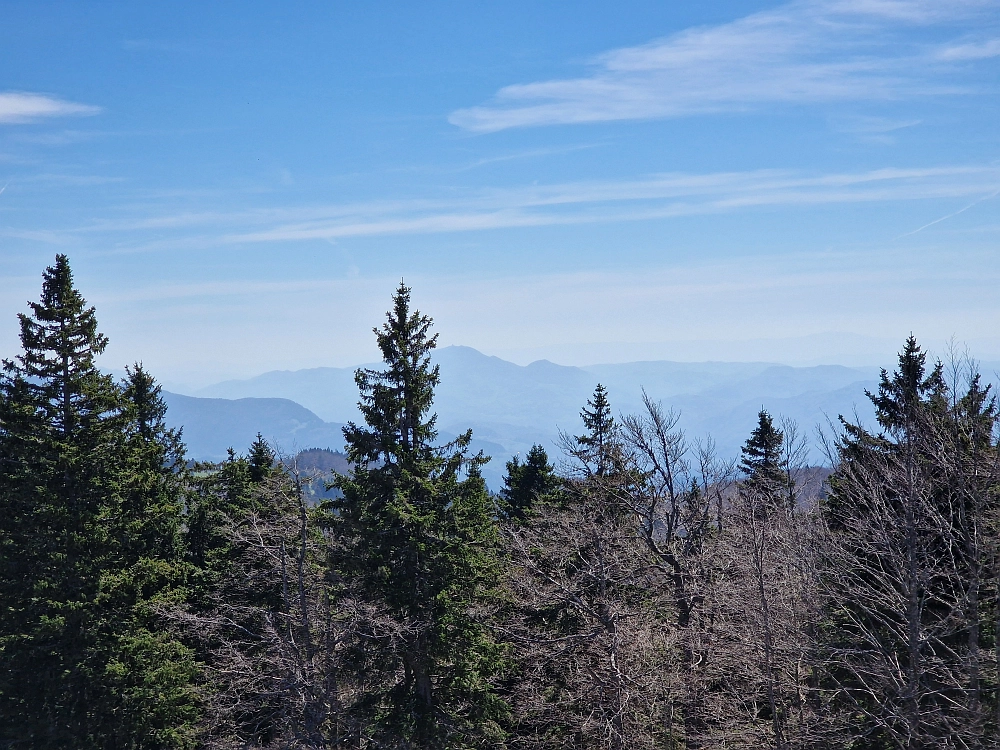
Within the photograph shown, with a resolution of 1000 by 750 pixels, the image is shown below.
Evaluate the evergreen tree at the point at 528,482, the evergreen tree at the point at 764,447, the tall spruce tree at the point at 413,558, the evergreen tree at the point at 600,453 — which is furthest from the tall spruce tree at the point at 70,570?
the evergreen tree at the point at 764,447

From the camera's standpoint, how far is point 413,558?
20.1 metres

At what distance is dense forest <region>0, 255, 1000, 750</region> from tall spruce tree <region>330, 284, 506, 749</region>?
0.21ft

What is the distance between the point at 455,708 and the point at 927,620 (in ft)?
39.3

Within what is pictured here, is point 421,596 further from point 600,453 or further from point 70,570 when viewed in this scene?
point 70,570

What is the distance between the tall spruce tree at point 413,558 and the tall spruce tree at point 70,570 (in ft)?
21.6

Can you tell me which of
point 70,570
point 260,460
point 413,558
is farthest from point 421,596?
point 260,460

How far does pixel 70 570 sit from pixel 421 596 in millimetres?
10065

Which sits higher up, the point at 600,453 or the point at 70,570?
the point at 600,453

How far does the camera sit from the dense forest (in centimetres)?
1922

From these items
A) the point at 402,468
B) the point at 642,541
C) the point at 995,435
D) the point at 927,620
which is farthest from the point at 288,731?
the point at 995,435

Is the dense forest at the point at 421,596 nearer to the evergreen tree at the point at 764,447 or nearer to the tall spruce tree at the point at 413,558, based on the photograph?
the tall spruce tree at the point at 413,558

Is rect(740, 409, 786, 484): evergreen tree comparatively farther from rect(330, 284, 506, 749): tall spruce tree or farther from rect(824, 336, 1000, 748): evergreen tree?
rect(330, 284, 506, 749): tall spruce tree

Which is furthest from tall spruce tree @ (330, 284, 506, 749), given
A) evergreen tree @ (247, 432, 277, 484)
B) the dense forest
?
evergreen tree @ (247, 432, 277, 484)

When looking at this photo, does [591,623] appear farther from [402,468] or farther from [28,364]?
[28,364]
